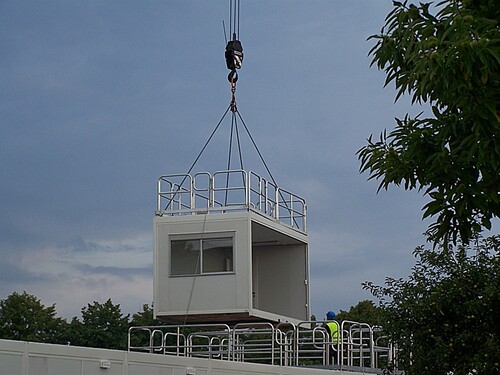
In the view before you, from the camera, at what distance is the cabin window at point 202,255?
24.2 m

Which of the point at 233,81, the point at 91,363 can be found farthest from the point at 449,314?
the point at 233,81

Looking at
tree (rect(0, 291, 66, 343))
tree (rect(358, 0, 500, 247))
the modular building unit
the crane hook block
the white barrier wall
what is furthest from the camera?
tree (rect(0, 291, 66, 343))

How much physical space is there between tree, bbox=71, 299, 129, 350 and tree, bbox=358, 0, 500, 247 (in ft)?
134

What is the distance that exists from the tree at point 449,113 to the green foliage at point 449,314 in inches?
283

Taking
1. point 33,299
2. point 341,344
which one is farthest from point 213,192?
point 33,299

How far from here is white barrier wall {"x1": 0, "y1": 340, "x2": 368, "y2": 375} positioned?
11938mm

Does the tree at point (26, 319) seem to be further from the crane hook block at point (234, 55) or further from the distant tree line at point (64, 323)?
the crane hook block at point (234, 55)

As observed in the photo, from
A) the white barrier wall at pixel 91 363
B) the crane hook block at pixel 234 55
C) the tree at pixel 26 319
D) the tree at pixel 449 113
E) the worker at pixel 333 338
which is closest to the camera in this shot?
the tree at pixel 449 113

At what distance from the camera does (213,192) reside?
79.5 ft

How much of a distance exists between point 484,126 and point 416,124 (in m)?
0.88

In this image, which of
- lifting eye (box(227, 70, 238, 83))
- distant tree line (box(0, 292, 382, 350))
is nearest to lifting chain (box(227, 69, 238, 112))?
lifting eye (box(227, 70, 238, 83))

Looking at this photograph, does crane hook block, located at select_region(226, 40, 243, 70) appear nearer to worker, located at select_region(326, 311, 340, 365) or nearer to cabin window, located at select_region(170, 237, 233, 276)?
cabin window, located at select_region(170, 237, 233, 276)

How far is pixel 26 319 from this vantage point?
4512cm

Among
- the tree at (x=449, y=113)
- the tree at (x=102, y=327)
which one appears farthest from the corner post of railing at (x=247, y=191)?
the tree at (x=102, y=327)
